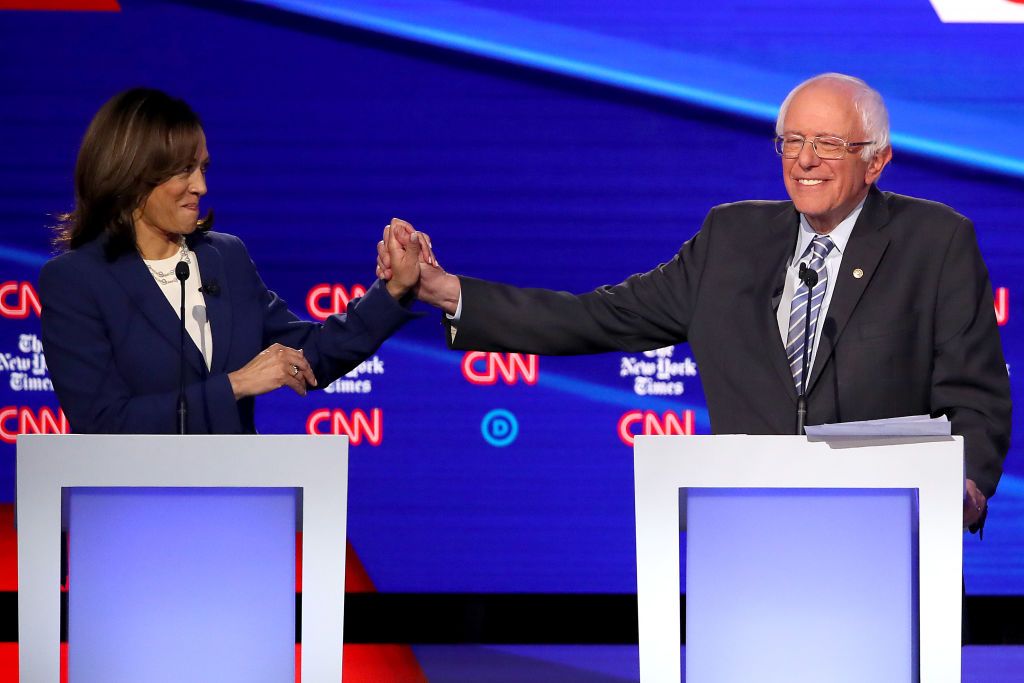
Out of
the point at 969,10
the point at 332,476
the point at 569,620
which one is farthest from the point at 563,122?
the point at 332,476

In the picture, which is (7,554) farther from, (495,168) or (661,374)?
(661,374)

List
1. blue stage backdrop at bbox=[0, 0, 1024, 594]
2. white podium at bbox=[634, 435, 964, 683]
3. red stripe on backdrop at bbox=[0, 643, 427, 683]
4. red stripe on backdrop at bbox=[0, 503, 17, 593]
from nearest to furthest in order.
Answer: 1. white podium at bbox=[634, 435, 964, 683]
2. red stripe on backdrop at bbox=[0, 643, 427, 683]
3. blue stage backdrop at bbox=[0, 0, 1024, 594]
4. red stripe on backdrop at bbox=[0, 503, 17, 593]

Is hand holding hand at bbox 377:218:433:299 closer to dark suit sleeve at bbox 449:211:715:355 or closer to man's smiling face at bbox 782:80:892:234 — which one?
dark suit sleeve at bbox 449:211:715:355

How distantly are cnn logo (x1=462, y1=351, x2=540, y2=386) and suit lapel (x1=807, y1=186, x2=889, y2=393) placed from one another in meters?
1.96

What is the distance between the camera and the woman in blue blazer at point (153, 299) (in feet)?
8.86

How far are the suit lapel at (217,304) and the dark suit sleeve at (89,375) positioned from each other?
0.10 meters

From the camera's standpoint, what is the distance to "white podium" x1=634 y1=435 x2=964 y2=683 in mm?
2047

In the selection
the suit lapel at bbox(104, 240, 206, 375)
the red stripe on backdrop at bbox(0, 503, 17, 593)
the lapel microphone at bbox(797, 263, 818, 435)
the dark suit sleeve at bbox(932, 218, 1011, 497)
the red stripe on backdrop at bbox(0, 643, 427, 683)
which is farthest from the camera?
the red stripe on backdrop at bbox(0, 503, 17, 593)

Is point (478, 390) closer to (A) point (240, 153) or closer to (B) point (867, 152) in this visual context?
(A) point (240, 153)

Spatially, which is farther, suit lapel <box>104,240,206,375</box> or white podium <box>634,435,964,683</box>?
suit lapel <box>104,240,206,375</box>

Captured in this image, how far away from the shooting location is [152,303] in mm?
2754

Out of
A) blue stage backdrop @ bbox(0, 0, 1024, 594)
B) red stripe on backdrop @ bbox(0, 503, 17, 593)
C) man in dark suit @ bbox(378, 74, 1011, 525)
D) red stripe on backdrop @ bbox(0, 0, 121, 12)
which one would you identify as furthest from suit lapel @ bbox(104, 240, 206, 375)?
red stripe on backdrop @ bbox(0, 503, 17, 593)

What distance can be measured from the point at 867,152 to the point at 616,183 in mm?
1837

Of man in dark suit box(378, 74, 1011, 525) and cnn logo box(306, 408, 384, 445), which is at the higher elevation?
man in dark suit box(378, 74, 1011, 525)
